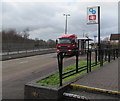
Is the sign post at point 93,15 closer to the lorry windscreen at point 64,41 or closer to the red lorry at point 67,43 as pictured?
the red lorry at point 67,43

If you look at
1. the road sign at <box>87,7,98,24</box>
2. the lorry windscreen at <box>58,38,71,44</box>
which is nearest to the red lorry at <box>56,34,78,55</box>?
the lorry windscreen at <box>58,38,71,44</box>

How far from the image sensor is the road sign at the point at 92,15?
11.7 meters

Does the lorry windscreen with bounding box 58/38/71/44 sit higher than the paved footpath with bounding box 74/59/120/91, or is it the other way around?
the lorry windscreen with bounding box 58/38/71/44

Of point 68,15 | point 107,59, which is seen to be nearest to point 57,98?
point 107,59

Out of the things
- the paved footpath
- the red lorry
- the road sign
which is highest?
the road sign

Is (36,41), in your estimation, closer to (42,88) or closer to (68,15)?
(68,15)

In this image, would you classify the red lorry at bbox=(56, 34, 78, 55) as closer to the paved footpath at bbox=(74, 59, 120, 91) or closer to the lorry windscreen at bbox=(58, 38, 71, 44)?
the lorry windscreen at bbox=(58, 38, 71, 44)

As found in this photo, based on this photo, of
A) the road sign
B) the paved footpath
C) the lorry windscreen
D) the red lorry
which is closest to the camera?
the paved footpath

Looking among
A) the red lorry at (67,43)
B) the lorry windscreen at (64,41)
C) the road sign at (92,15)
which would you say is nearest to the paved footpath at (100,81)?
the road sign at (92,15)

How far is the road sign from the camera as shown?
38.5 ft

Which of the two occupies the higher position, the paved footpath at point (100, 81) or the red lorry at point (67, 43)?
the red lorry at point (67, 43)

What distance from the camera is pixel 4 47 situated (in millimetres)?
27250

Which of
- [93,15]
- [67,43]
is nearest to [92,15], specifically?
[93,15]

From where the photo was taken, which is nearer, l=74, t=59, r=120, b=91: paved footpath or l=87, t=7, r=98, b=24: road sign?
l=74, t=59, r=120, b=91: paved footpath
